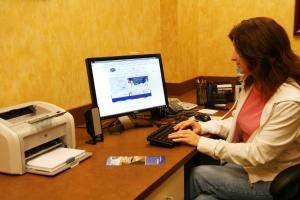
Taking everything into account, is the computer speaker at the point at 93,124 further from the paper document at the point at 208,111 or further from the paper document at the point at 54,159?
the paper document at the point at 208,111

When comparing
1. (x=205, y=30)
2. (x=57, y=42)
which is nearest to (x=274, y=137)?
(x=57, y=42)

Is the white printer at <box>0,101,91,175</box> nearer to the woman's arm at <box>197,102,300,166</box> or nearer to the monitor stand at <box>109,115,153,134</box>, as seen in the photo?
the monitor stand at <box>109,115,153,134</box>

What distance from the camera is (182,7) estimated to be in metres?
3.09

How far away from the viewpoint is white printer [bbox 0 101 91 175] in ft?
4.94

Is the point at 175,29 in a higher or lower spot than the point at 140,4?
lower

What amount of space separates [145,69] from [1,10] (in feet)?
2.76

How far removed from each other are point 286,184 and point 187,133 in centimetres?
55

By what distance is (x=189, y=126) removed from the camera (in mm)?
2076

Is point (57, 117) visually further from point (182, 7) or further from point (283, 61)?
point (182, 7)

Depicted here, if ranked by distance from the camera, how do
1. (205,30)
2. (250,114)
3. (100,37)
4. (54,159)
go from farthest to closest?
(205,30)
(100,37)
(250,114)
(54,159)

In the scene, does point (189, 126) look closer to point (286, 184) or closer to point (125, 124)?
point (125, 124)

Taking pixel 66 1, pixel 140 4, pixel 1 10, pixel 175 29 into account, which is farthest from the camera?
pixel 175 29

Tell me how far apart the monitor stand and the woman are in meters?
0.47

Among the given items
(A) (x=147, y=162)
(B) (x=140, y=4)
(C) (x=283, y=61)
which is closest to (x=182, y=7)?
(B) (x=140, y=4)
